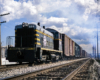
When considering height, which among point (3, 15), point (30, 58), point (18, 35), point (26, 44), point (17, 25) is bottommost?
point (30, 58)

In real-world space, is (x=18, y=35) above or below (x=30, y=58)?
above

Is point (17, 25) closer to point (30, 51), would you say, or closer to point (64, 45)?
point (30, 51)

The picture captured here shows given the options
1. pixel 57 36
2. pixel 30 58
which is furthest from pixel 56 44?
pixel 30 58

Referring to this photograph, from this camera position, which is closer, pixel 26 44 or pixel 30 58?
pixel 30 58

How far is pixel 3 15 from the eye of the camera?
1875 cm

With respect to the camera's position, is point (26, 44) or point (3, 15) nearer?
point (26, 44)

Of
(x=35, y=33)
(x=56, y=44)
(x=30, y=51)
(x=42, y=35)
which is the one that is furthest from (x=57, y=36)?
(x=30, y=51)

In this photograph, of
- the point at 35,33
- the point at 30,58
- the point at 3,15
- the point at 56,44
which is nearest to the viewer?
the point at 30,58

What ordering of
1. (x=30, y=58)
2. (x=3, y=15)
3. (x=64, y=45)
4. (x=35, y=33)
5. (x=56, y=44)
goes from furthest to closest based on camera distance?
1. (x=64, y=45)
2. (x=56, y=44)
3. (x=3, y=15)
4. (x=35, y=33)
5. (x=30, y=58)

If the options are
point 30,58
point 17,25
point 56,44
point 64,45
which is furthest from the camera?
point 64,45

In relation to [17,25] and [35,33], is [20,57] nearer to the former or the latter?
[35,33]

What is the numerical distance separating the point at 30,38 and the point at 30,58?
8.13 ft

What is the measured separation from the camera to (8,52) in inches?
548

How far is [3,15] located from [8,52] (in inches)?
269
